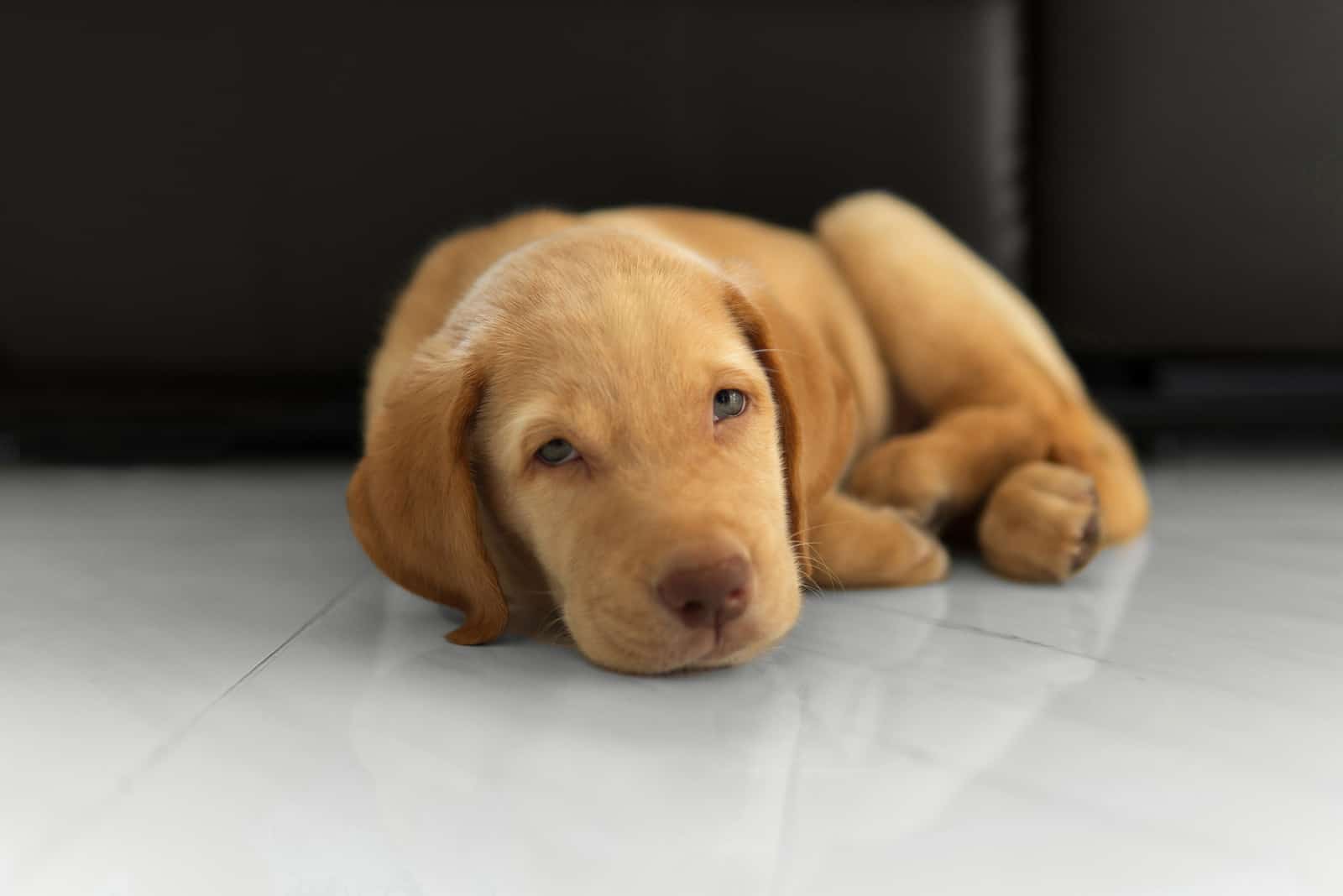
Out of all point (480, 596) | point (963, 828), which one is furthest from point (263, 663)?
point (963, 828)

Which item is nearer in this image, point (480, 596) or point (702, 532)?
point (702, 532)

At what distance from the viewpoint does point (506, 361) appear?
6.36ft

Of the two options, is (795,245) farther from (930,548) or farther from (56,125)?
(56,125)

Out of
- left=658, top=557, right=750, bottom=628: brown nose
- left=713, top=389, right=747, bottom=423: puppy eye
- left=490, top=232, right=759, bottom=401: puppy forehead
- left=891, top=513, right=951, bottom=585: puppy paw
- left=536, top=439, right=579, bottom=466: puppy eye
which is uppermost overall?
left=490, top=232, right=759, bottom=401: puppy forehead

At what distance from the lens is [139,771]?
4.97 ft

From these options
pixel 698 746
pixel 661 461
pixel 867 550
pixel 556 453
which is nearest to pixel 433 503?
pixel 556 453

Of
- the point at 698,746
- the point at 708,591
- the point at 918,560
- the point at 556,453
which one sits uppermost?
the point at 556,453

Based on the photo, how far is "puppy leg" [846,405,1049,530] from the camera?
248 centimetres

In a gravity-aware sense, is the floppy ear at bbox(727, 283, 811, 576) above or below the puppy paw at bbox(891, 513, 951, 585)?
above

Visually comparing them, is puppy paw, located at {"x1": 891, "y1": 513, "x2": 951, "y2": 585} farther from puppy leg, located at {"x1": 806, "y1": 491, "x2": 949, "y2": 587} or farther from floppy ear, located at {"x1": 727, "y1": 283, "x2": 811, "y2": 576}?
floppy ear, located at {"x1": 727, "y1": 283, "x2": 811, "y2": 576}

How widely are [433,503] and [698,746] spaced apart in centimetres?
66

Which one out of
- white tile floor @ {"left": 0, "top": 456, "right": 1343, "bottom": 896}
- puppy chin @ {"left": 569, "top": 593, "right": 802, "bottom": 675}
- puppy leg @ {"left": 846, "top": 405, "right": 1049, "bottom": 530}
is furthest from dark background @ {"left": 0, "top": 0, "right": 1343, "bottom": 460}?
puppy chin @ {"left": 569, "top": 593, "right": 802, "bottom": 675}

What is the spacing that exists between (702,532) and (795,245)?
1.63 m

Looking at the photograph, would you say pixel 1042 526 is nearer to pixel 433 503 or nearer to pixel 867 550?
pixel 867 550
